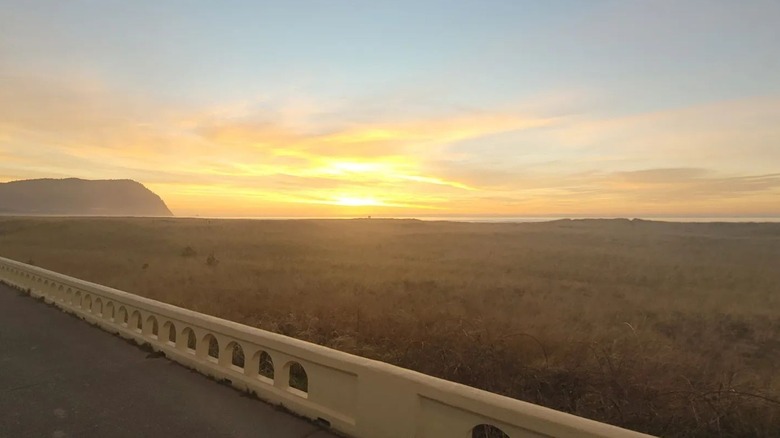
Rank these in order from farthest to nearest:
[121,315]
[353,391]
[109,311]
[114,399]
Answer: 1. [109,311]
2. [121,315]
3. [114,399]
4. [353,391]

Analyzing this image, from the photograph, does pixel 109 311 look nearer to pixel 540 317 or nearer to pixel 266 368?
pixel 266 368

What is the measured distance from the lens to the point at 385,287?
550 inches

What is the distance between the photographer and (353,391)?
13.4 ft

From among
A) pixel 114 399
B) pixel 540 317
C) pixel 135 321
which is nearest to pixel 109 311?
pixel 135 321

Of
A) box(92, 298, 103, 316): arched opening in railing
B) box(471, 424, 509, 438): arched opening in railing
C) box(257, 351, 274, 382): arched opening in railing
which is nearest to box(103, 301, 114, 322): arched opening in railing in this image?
box(92, 298, 103, 316): arched opening in railing

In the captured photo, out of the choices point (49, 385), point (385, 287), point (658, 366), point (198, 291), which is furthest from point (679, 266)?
point (49, 385)

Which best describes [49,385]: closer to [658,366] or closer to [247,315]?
[247,315]

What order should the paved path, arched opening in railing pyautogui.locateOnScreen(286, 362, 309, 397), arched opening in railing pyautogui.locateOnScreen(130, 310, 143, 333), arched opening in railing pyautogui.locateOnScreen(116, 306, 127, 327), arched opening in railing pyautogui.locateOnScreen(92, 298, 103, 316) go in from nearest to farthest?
1. the paved path
2. arched opening in railing pyautogui.locateOnScreen(286, 362, 309, 397)
3. arched opening in railing pyautogui.locateOnScreen(130, 310, 143, 333)
4. arched opening in railing pyautogui.locateOnScreen(116, 306, 127, 327)
5. arched opening in railing pyautogui.locateOnScreen(92, 298, 103, 316)

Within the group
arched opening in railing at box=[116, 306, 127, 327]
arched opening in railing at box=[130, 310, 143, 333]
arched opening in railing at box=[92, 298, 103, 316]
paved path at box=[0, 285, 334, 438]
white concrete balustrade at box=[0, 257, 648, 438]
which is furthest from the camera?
arched opening in railing at box=[92, 298, 103, 316]

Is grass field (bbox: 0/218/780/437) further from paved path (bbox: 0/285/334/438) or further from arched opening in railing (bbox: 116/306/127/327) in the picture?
paved path (bbox: 0/285/334/438)

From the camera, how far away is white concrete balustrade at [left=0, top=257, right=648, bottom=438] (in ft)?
10.0

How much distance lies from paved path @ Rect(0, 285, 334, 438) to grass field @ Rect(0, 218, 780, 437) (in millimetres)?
2633

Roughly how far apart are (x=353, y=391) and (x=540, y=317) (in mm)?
7238

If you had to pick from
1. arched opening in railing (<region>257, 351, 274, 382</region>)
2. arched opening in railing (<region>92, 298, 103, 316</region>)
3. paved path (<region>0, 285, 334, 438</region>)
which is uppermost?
arched opening in railing (<region>92, 298, 103, 316</region>)
